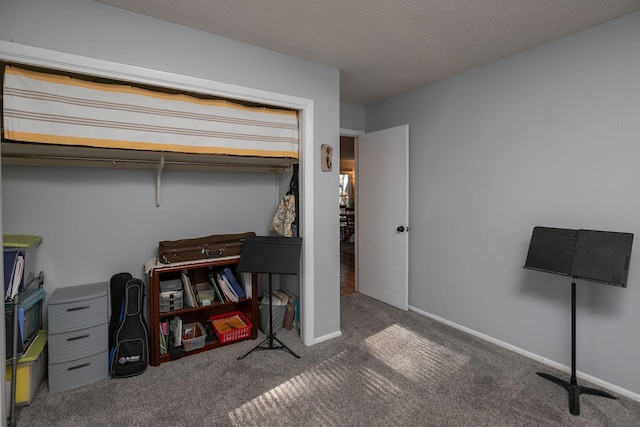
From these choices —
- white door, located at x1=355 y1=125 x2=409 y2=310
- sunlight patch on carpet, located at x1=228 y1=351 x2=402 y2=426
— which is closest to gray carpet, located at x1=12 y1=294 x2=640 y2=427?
sunlight patch on carpet, located at x1=228 y1=351 x2=402 y2=426

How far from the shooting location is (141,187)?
8.37 ft

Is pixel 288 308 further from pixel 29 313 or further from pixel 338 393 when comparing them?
pixel 29 313

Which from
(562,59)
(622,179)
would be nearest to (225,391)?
(622,179)

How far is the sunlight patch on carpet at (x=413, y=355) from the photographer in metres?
2.26

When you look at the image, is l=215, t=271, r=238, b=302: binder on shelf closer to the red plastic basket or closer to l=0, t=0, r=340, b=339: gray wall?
the red plastic basket

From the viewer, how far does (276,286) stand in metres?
3.29

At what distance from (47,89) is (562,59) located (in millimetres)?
3330

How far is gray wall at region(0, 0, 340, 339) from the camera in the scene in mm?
1812

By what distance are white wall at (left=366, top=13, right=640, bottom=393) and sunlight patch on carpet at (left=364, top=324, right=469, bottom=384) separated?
0.53m

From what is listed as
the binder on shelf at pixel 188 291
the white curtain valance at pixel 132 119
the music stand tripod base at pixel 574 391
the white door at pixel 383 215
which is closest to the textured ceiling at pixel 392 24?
the white curtain valance at pixel 132 119

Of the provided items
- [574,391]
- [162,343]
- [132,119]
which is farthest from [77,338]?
[574,391]

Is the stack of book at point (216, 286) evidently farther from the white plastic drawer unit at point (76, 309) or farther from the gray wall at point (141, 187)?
the white plastic drawer unit at point (76, 309)

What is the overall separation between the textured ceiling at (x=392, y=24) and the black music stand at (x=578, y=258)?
4.47ft

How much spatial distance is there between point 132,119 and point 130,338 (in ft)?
4.87
